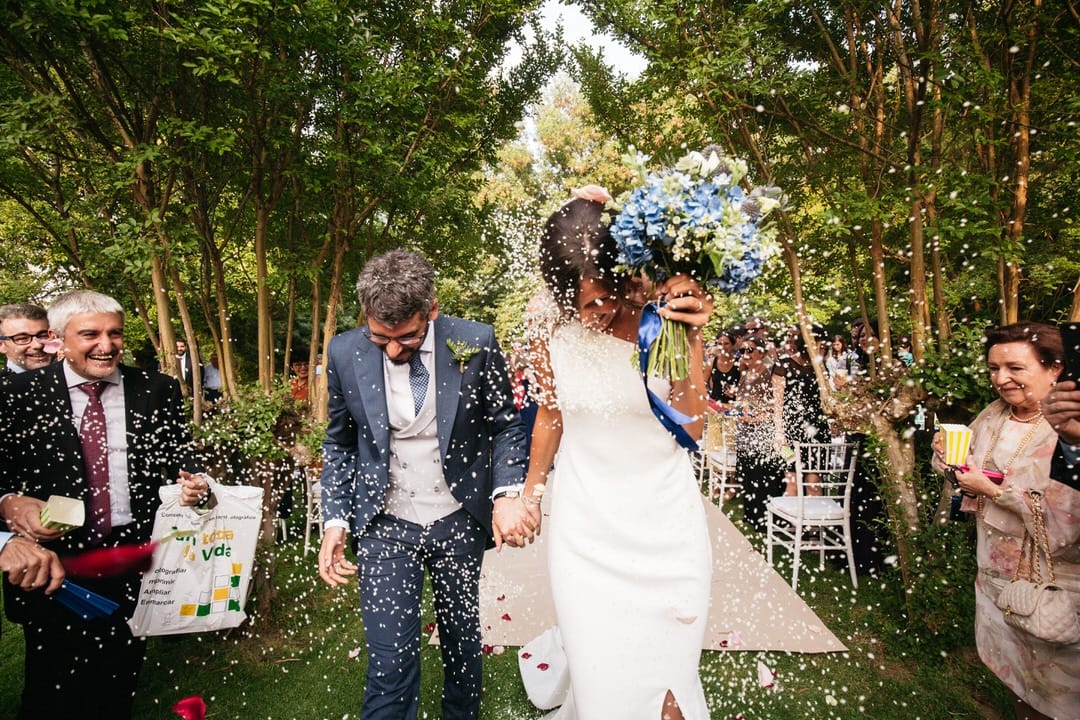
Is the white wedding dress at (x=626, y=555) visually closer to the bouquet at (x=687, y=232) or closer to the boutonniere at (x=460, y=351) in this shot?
the bouquet at (x=687, y=232)

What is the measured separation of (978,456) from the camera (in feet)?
8.90

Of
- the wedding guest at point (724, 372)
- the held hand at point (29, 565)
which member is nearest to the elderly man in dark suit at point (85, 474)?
the held hand at point (29, 565)

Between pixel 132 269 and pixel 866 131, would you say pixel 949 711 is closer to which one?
pixel 866 131

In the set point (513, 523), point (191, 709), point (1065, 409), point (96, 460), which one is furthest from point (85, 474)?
point (1065, 409)

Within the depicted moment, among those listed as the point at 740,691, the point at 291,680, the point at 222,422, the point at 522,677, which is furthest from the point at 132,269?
the point at 740,691

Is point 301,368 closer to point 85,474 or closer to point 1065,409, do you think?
point 85,474

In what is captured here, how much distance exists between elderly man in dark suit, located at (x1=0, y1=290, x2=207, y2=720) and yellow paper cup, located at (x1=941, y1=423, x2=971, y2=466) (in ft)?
11.1

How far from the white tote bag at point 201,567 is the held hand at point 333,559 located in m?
1.18

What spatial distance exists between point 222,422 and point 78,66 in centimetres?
233

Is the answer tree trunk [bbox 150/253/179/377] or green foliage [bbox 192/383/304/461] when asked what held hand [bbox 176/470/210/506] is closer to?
green foliage [bbox 192/383/304/461]

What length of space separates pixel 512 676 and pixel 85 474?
8.10 ft

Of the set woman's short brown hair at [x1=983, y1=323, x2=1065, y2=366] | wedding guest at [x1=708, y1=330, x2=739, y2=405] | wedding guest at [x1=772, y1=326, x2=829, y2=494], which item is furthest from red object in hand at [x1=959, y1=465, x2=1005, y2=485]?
wedding guest at [x1=708, y1=330, x2=739, y2=405]

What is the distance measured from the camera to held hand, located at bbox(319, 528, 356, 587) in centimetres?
245

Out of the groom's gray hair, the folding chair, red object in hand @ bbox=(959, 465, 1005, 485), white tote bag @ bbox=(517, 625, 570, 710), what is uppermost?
the groom's gray hair
